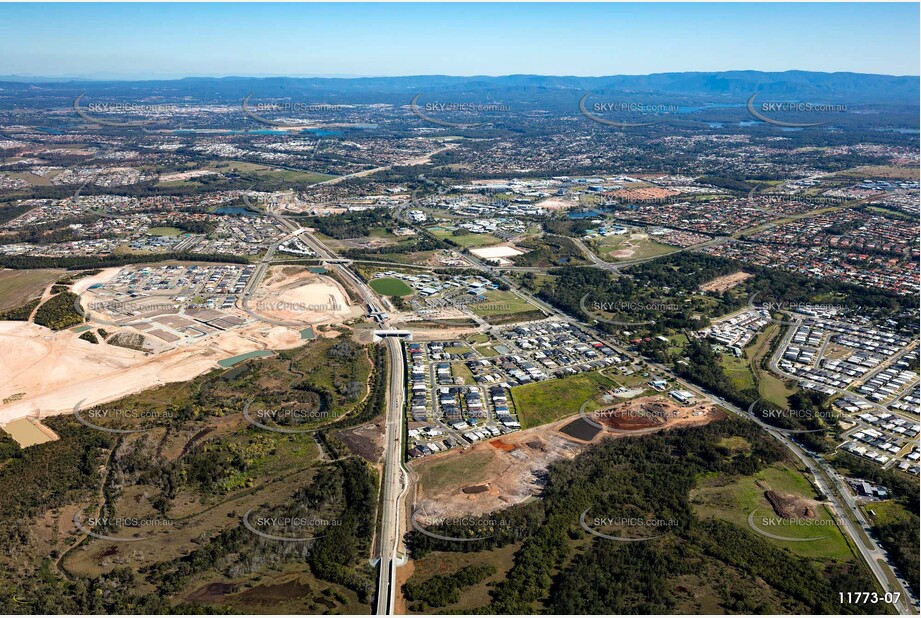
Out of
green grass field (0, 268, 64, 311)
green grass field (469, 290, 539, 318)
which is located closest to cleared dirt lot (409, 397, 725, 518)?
green grass field (469, 290, 539, 318)

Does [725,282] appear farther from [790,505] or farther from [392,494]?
[392,494]

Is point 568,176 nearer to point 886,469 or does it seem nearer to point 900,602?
point 886,469

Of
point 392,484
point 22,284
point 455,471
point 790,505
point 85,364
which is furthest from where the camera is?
point 22,284

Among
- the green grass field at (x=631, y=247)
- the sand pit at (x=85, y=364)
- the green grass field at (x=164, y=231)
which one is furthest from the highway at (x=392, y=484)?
the green grass field at (x=164, y=231)

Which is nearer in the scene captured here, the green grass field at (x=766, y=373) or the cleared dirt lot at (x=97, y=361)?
the cleared dirt lot at (x=97, y=361)

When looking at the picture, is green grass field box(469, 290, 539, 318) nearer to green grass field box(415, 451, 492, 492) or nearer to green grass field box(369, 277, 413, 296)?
green grass field box(369, 277, 413, 296)

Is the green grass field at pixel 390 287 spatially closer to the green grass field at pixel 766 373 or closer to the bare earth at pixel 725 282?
the bare earth at pixel 725 282

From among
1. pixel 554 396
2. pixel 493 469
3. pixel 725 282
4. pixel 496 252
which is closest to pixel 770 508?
pixel 493 469
